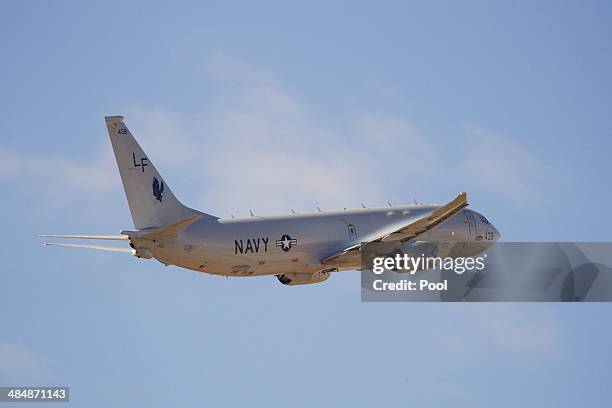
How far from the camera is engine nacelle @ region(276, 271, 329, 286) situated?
83.4 meters

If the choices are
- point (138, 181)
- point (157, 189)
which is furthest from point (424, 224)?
point (138, 181)

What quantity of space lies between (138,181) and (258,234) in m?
7.25

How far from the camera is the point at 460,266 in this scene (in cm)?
8362

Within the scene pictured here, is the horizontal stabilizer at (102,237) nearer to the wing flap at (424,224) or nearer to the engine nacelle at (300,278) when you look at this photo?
the engine nacelle at (300,278)

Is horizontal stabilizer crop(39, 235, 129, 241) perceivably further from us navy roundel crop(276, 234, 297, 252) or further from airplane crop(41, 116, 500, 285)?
us navy roundel crop(276, 234, 297, 252)

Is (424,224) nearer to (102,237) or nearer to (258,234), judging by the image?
(258,234)

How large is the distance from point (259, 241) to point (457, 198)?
35.1ft

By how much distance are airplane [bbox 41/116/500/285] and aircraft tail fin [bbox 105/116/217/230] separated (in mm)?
50

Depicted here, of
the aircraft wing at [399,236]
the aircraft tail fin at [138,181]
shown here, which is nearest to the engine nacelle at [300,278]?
the aircraft wing at [399,236]

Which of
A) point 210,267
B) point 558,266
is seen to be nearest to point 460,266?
point 558,266

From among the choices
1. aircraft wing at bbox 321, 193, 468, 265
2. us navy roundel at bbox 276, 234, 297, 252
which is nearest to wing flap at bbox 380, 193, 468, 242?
aircraft wing at bbox 321, 193, 468, 265

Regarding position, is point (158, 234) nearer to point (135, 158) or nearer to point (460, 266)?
point (135, 158)

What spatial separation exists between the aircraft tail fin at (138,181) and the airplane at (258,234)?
0.16ft

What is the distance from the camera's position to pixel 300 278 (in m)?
83.5
